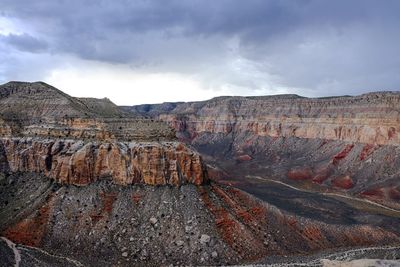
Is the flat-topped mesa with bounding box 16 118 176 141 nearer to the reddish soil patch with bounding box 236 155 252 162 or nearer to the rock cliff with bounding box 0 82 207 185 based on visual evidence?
the rock cliff with bounding box 0 82 207 185

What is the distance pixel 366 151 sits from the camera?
136m

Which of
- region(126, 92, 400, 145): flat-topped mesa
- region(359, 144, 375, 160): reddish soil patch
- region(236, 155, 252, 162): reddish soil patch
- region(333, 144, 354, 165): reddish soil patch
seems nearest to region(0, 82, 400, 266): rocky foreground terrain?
region(359, 144, 375, 160): reddish soil patch

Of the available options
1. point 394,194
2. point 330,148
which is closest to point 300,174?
point 330,148

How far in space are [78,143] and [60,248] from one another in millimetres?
19473

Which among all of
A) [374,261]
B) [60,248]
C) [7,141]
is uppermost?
[7,141]

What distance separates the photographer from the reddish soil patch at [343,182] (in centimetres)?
12344

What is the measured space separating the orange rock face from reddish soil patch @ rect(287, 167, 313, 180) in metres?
68.7

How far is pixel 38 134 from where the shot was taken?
8375 centimetres

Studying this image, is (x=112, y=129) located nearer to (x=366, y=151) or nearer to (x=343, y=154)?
(x=366, y=151)

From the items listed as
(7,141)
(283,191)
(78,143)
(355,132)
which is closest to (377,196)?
(283,191)

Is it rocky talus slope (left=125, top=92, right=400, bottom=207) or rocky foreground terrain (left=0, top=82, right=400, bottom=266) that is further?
rocky talus slope (left=125, top=92, right=400, bottom=207)

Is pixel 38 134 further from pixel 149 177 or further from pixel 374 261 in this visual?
pixel 374 261

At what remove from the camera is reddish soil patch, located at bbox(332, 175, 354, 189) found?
123438 mm

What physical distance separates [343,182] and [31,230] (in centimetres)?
8808
